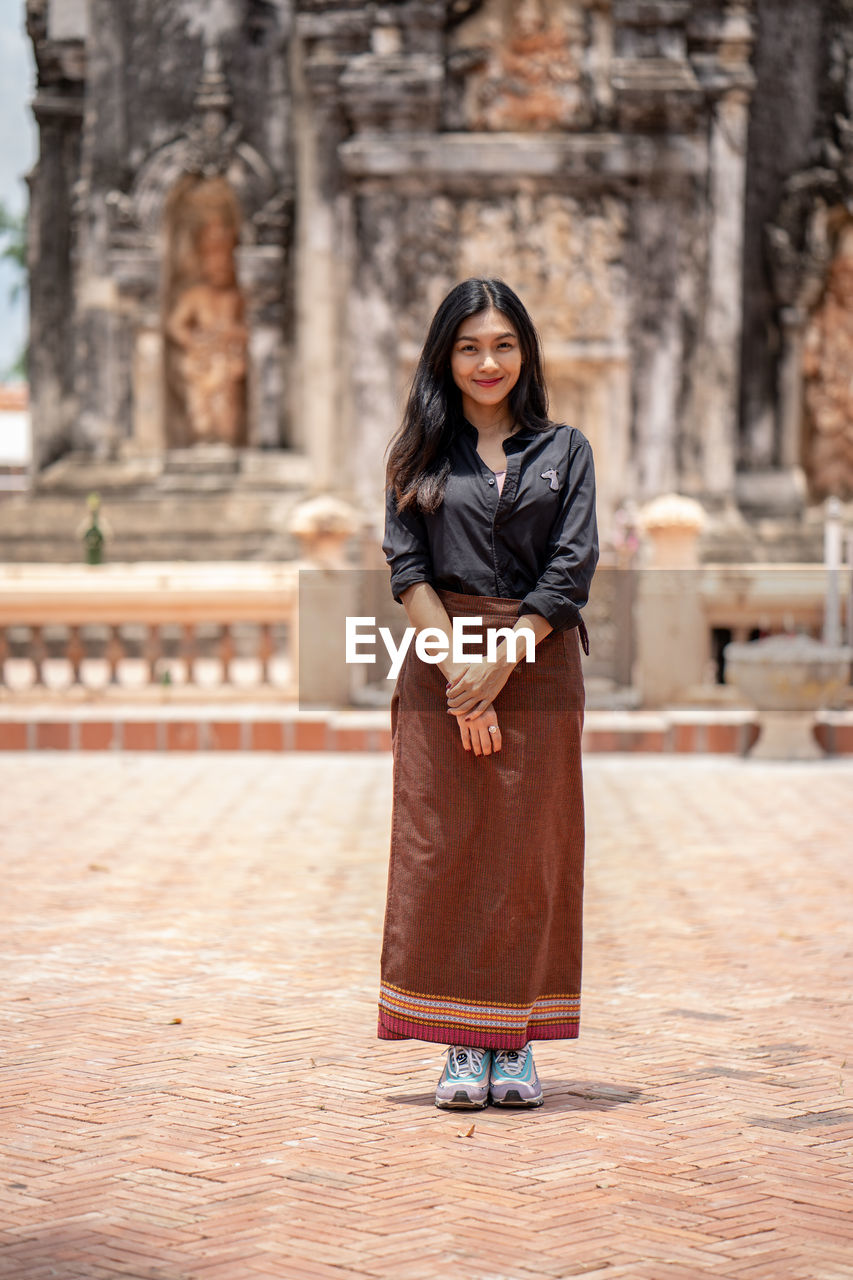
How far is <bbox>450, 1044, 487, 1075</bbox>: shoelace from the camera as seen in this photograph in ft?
14.0

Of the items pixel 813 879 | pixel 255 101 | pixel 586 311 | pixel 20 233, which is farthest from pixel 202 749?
pixel 20 233

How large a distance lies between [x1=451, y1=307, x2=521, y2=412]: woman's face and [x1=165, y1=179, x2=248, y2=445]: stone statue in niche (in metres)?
15.8

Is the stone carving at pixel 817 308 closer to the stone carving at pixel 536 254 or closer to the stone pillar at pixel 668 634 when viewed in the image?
the stone carving at pixel 536 254

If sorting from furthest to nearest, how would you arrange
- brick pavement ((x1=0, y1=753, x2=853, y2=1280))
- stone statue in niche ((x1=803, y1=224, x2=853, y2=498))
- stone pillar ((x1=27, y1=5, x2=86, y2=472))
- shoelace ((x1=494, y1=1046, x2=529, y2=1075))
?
1. stone pillar ((x1=27, y1=5, x2=86, y2=472))
2. stone statue in niche ((x1=803, y1=224, x2=853, y2=498))
3. shoelace ((x1=494, y1=1046, x2=529, y2=1075))
4. brick pavement ((x1=0, y1=753, x2=853, y2=1280))

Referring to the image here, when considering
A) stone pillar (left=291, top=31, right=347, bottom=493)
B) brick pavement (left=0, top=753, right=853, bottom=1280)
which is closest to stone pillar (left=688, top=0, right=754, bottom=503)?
stone pillar (left=291, top=31, right=347, bottom=493)

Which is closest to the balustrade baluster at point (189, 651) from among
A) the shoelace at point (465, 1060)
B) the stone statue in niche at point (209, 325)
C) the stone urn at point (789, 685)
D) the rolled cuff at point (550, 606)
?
the stone urn at point (789, 685)

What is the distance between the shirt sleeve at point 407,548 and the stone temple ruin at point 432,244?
13.8 metres

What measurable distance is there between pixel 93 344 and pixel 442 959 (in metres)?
16.6

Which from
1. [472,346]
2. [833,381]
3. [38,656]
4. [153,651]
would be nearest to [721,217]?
[833,381]

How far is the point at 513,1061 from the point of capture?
14.2ft

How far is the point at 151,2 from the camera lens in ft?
64.3

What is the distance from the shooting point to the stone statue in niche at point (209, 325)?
1988 cm

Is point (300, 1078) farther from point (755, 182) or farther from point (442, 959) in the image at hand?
point (755, 182)

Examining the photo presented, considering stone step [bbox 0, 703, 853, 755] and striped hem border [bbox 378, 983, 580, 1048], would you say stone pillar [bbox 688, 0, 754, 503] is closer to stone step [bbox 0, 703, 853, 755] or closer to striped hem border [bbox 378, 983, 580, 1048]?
stone step [bbox 0, 703, 853, 755]
